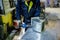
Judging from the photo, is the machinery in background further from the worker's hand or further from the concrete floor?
the concrete floor

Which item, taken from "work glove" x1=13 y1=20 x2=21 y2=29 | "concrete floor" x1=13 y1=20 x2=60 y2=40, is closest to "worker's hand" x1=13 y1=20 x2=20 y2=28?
"work glove" x1=13 y1=20 x2=21 y2=29

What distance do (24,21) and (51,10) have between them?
366mm

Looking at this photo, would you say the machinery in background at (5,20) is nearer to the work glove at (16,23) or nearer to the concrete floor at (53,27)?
the work glove at (16,23)

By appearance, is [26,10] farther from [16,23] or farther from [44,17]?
[44,17]

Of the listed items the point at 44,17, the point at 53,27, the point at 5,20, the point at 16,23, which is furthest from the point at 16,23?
the point at 53,27

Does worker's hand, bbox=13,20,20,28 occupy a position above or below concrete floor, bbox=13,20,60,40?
below

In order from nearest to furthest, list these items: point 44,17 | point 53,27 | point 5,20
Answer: point 53,27
point 44,17
point 5,20

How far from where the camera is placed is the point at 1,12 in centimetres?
104

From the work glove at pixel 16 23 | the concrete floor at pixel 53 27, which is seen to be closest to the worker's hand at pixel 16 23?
the work glove at pixel 16 23

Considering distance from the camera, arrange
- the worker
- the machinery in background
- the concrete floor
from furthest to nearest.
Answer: the worker, the machinery in background, the concrete floor

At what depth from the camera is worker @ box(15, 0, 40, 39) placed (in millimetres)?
1196

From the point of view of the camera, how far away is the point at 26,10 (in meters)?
1.22

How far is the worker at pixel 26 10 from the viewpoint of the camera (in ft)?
3.92

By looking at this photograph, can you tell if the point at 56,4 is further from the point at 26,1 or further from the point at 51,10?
the point at 26,1
